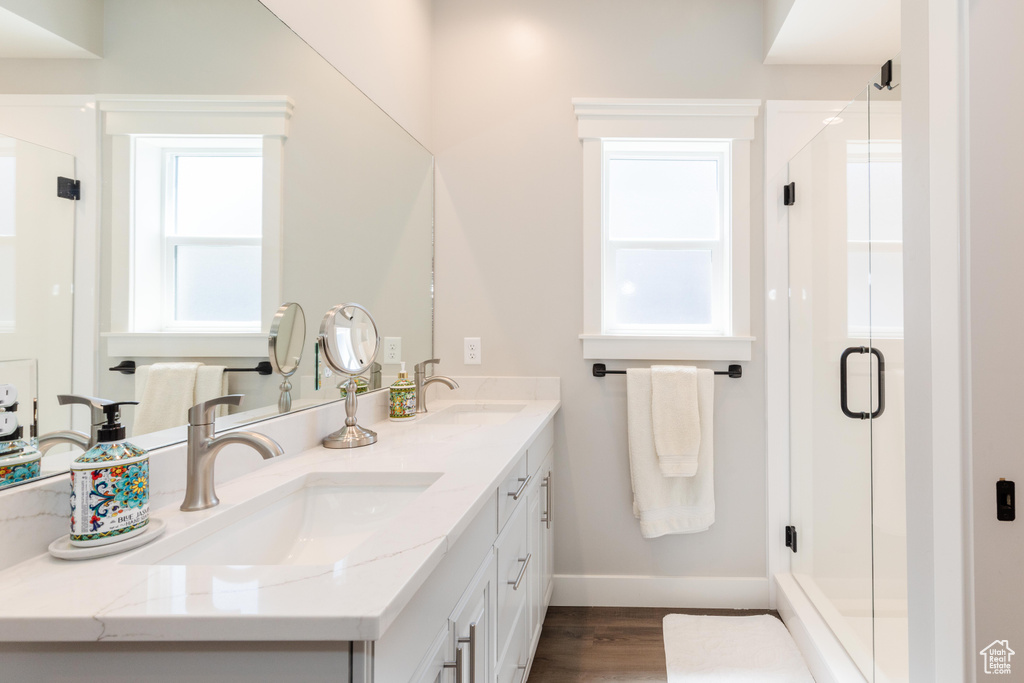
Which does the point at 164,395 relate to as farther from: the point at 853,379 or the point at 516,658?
the point at 853,379

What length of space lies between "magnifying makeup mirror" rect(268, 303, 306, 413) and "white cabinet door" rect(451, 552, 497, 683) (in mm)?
613

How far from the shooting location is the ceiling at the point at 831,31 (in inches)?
72.7

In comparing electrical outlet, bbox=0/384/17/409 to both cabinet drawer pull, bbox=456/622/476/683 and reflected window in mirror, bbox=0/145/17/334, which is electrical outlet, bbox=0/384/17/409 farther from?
cabinet drawer pull, bbox=456/622/476/683

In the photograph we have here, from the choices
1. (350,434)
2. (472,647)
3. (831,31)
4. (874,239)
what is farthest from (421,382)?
(831,31)

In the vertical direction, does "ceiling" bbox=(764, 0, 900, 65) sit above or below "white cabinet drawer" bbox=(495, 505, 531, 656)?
above

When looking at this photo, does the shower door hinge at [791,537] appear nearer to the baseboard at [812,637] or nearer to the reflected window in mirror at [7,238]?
the baseboard at [812,637]

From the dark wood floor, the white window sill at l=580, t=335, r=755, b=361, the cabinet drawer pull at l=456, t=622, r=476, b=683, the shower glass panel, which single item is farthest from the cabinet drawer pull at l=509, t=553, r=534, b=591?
the shower glass panel

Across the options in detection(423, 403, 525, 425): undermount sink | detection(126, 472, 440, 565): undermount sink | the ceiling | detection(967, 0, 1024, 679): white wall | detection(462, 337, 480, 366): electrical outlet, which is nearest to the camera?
detection(126, 472, 440, 565): undermount sink

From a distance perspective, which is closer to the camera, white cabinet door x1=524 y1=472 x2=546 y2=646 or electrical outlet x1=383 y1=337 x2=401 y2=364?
white cabinet door x1=524 y1=472 x2=546 y2=646

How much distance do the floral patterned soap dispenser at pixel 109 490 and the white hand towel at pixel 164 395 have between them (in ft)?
0.58

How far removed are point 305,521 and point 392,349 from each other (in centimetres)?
94

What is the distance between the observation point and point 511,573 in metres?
1.33

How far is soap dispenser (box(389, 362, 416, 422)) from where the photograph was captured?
1.76 m

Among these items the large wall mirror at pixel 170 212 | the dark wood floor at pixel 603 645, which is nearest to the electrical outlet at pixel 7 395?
the large wall mirror at pixel 170 212
